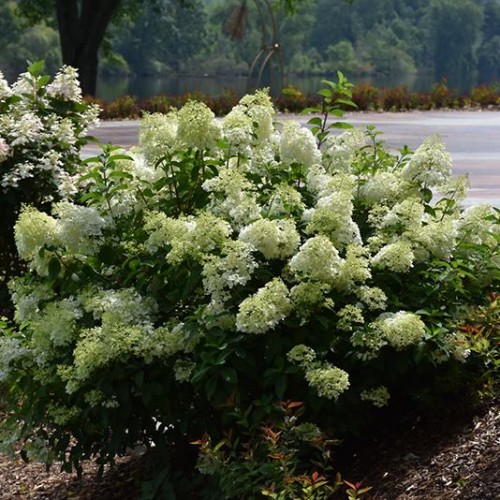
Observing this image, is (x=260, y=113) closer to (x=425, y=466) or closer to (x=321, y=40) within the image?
(x=425, y=466)

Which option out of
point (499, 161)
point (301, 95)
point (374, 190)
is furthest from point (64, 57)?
point (374, 190)

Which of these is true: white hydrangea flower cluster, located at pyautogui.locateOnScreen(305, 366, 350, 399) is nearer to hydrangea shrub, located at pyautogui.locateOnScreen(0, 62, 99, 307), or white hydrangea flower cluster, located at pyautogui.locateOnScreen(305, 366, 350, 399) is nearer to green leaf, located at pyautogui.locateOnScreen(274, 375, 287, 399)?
green leaf, located at pyautogui.locateOnScreen(274, 375, 287, 399)

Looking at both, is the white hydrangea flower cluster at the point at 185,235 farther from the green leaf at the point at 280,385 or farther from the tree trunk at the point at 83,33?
the tree trunk at the point at 83,33

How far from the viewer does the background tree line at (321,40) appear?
11531cm

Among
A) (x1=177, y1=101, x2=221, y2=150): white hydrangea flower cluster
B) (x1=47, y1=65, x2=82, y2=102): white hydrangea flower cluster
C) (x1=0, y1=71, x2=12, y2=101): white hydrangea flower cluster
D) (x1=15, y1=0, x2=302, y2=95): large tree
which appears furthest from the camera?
(x1=15, y1=0, x2=302, y2=95): large tree

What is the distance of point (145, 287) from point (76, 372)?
583mm

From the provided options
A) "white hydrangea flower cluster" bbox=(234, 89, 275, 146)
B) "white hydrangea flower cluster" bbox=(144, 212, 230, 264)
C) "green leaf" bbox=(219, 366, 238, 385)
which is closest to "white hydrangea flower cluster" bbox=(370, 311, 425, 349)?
"green leaf" bbox=(219, 366, 238, 385)

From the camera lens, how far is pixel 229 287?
4.36 meters

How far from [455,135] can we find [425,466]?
585 inches

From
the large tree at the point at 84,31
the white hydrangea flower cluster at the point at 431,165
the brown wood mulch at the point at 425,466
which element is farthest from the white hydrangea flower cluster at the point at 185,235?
the large tree at the point at 84,31

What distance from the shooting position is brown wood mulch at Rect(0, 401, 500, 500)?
4.09m

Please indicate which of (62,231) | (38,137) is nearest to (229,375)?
(62,231)

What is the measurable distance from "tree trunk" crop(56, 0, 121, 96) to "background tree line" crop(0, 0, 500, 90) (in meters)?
66.3

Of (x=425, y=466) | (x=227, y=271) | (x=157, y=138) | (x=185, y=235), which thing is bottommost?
(x=425, y=466)
